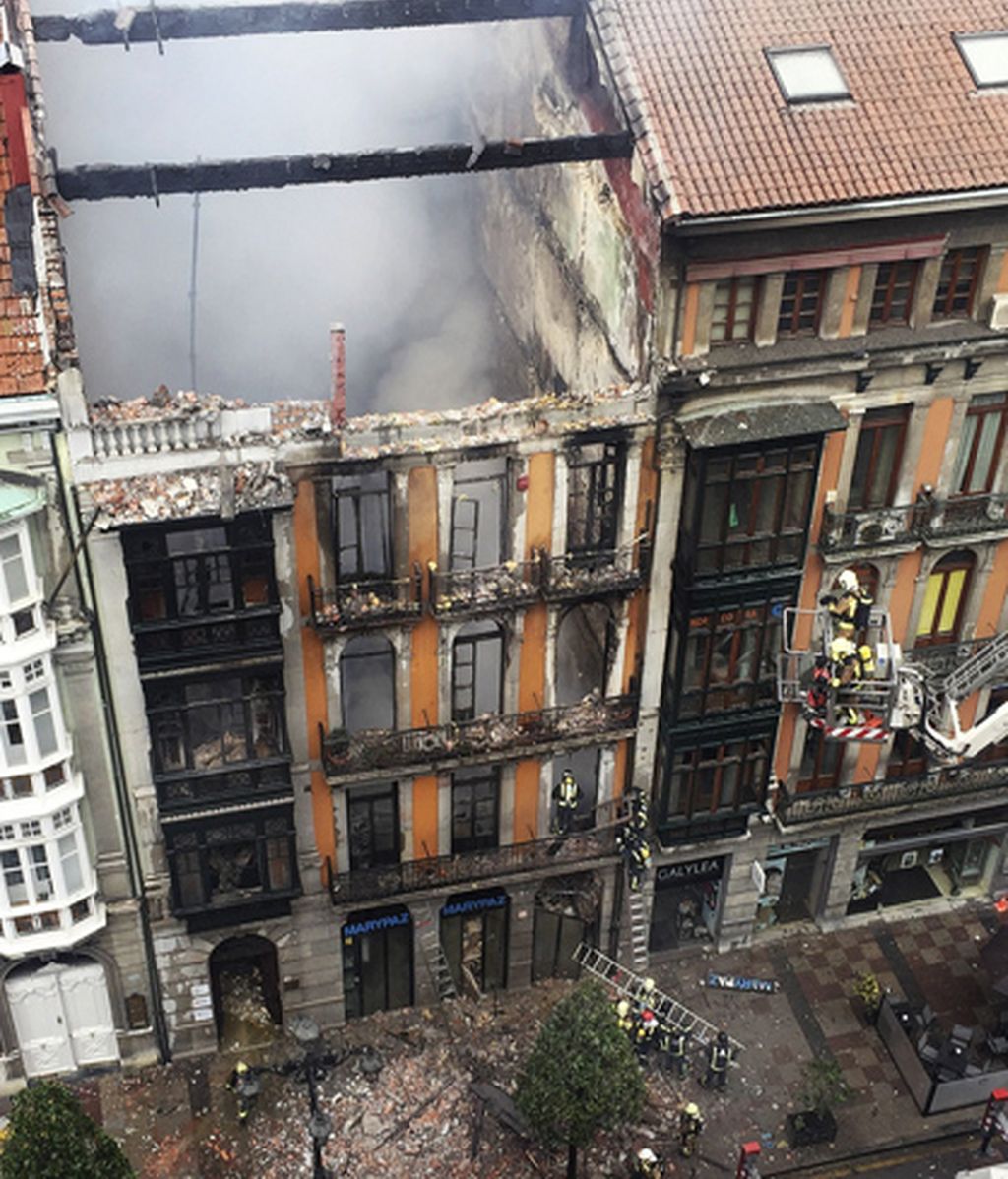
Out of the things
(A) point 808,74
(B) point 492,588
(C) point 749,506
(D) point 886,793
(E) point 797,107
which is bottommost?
(D) point 886,793

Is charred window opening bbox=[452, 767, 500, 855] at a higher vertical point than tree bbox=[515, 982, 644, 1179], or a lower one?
higher

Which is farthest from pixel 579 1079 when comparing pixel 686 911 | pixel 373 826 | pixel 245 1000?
pixel 245 1000

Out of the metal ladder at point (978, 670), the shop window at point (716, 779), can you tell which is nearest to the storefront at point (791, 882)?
the shop window at point (716, 779)

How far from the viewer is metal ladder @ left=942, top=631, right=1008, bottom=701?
38.6m

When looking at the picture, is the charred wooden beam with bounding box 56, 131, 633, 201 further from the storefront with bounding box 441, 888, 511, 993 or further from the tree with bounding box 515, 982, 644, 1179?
the tree with bounding box 515, 982, 644, 1179

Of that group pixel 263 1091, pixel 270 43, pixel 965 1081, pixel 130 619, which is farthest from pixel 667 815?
pixel 270 43

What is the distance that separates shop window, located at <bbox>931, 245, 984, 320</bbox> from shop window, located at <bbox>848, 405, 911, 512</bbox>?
2.56 m

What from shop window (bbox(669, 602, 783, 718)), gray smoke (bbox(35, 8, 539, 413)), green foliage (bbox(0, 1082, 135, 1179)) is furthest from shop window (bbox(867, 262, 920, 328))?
green foliage (bbox(0, 1082, 135, 1179))

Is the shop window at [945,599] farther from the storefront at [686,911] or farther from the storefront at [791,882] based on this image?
the storefront at [686,911]

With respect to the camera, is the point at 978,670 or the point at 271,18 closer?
the point at 271,18

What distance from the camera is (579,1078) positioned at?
117 feet

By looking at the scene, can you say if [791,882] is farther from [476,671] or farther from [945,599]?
[476,671]

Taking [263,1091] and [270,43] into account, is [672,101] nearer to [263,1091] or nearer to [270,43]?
[270,43]

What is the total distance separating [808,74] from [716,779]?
61.7ft
